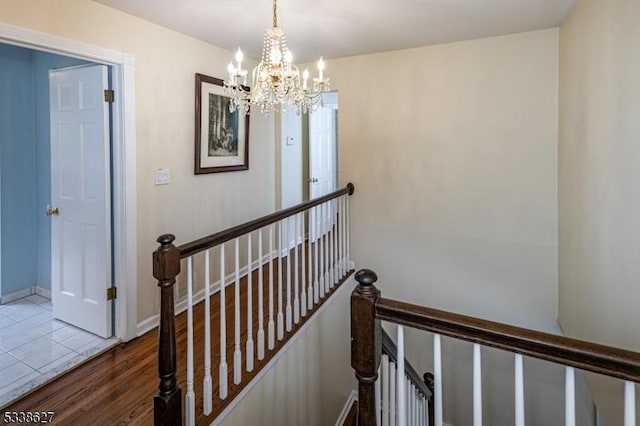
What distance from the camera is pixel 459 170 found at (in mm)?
3584

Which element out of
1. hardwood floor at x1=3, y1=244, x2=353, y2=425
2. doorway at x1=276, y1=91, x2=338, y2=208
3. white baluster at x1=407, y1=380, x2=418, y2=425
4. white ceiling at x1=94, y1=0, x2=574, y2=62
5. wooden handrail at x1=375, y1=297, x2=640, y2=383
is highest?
white ceiling at x1=94, y1=0, x2=574, y2=62

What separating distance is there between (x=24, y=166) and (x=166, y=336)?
2.97m

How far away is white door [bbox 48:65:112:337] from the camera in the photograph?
8.86 feet

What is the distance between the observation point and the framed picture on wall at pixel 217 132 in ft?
11.0

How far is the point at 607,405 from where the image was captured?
2.09m

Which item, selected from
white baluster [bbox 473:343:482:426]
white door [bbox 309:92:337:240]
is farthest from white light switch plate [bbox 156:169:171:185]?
white baluster [bbox 473:343:482:426]

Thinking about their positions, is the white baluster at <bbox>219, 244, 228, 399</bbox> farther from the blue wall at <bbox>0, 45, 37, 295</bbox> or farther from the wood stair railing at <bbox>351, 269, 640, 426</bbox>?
the blue wall at <bbox>0, 45, 37, 295</bbox>

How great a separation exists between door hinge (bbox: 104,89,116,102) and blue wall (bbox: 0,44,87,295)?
3.65 feet

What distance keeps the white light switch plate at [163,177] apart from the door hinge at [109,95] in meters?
0.61

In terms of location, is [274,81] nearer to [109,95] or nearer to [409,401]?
[109,95]

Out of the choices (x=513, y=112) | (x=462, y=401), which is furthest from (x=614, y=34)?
(x=462, y=401)

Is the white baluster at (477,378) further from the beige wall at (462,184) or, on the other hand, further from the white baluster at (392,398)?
the beige wall at (462,184)

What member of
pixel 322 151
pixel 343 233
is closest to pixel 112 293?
pixel 343 233

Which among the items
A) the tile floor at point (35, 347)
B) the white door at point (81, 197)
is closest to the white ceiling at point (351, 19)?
the white door at point (81, 197)
